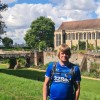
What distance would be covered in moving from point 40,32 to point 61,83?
9902cm

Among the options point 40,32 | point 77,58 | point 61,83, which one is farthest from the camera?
point 40,32

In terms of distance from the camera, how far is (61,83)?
6.95 meters

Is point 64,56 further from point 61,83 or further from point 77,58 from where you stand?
point 77,58

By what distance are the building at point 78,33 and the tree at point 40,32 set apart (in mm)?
2474

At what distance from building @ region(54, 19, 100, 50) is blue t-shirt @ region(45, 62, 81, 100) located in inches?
3586

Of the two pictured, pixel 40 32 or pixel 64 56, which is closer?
pixel 64 56

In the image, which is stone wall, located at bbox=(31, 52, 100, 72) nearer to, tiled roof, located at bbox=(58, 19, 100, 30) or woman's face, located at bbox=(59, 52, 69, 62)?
tiled roof, located at bbox=(58, 19, 100, 30)

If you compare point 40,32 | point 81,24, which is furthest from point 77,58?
point 81,24

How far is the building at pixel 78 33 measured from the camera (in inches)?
3951

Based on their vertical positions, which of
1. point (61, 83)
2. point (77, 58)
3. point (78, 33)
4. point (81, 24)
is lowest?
point (77, 58)

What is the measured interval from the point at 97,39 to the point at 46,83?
306 feet

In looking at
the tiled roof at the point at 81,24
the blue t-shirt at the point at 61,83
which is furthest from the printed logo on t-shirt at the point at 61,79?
the tiled roof at the point at 81,24

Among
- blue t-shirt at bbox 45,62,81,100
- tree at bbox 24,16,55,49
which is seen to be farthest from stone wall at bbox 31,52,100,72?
blue t-shirt at bbox 45,62,81,100

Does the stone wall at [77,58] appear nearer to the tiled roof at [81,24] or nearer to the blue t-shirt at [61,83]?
the tiled roof at [81,24]
